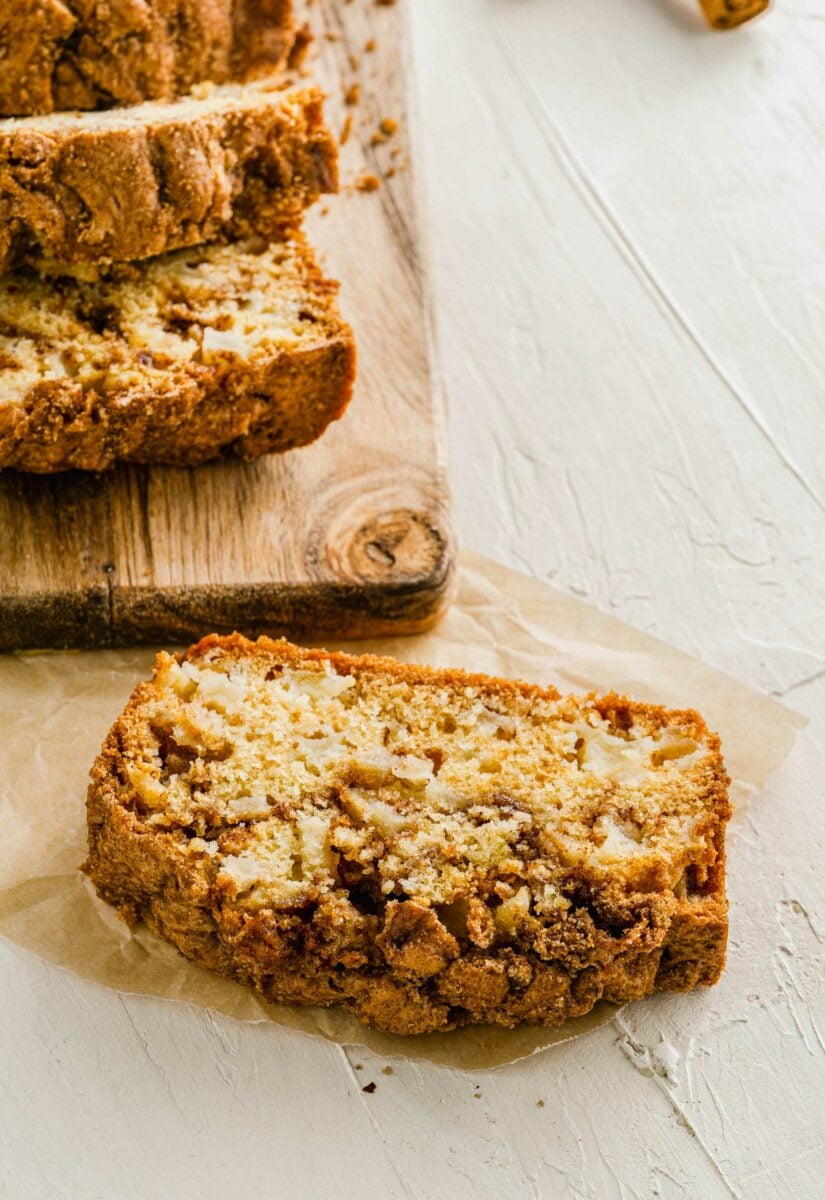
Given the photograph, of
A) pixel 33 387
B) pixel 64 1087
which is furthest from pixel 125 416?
pixel 64 1087

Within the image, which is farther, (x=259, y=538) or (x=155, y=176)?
(x=259, y=538)

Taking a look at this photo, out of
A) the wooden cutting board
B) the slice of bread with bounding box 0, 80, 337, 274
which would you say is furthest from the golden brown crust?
the slice of bread with bounding box 0, 80, 337, 274

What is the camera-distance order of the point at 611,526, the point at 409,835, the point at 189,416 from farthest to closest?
the point at 611,526 → the point at 189,416 → the point at 409,835

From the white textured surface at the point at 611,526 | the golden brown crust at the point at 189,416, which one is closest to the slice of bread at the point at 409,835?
the white textured surface at the point at 611,526

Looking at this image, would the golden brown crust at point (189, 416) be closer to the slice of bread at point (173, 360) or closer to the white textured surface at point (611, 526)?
the slice of bread at point (173, 360)

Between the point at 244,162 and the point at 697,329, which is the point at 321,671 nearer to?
the point at 244,162

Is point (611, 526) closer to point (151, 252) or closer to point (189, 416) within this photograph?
point (189, 416)

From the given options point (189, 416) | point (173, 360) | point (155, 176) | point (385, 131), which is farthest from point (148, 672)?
point (385, 131)
